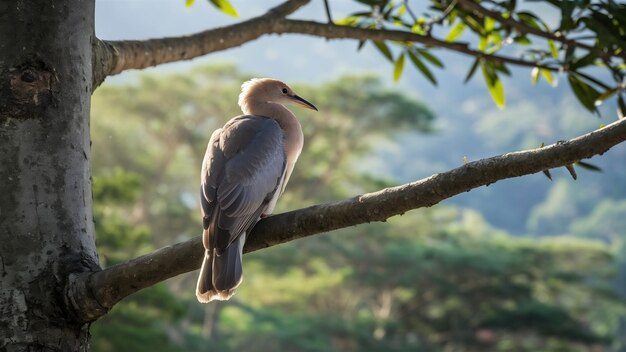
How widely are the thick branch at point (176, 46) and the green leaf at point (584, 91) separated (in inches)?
29.7

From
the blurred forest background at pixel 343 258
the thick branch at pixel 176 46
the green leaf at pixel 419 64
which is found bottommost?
the blurred forest background at pixel 343 258

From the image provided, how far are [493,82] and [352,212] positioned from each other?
149 centimetres

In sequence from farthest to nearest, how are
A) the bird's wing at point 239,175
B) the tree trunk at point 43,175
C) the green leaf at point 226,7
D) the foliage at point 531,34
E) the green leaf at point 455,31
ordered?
the green leaf at point 455,31 → the green leaf at point 226,7 → the foliage at point 531,34 → the bird's wing at point 239,175 → the tree trunk at point 43,175

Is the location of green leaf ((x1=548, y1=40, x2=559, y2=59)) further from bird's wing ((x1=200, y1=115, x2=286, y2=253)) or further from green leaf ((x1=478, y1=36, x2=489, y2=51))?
bird's wing ((x1=200, y1=115, x2=286, y2=253))

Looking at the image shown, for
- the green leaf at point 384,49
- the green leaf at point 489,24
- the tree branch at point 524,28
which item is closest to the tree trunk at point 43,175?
the tree branch at point 524,28

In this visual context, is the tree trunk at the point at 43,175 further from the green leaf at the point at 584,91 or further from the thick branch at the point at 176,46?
the green leaf at the point at 584,91

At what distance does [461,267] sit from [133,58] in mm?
16634

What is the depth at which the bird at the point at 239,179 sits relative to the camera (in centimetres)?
176

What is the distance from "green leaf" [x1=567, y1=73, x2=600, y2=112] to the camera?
246 cm

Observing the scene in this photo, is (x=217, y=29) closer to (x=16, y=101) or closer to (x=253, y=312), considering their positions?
(x=16, y=101)

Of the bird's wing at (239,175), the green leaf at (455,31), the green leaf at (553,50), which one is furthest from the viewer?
the green leaf at (455,31)

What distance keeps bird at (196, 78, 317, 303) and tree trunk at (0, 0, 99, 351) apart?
26 cm

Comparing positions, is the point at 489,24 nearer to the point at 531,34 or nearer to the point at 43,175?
the point at 531,34

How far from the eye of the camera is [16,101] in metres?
1.38
